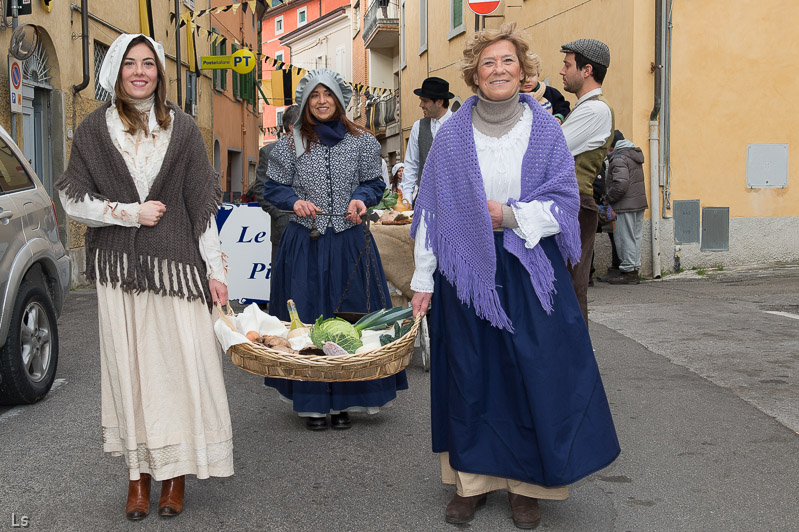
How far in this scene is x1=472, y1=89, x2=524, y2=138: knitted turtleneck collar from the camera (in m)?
3.80

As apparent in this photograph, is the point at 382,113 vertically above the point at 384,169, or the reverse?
the point at 382,113

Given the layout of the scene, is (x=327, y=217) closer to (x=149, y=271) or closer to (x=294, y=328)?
(x=294, y=328)

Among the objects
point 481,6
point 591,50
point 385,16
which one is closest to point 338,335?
point 591,50

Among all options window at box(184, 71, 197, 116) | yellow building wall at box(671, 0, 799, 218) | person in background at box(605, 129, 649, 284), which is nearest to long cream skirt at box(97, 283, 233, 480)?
person in background at box(605, 129, 649, 284)

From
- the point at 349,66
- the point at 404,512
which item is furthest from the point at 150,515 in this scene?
the point at 349,66

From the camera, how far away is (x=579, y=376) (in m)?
3.71

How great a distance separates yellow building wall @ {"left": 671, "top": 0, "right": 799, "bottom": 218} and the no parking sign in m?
8.70

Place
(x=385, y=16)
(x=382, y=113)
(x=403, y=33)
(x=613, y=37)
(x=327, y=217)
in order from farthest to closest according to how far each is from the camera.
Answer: (x=382, y=113)
(x=385, y=16)
(x=403, y=33)
(x=613, y=37)
(x=327, y=217)

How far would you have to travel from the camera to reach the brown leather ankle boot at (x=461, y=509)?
3815 mm

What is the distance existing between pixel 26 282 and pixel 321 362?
9.44 feet

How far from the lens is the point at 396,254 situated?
735 centimetres

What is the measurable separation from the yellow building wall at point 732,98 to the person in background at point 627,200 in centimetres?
127

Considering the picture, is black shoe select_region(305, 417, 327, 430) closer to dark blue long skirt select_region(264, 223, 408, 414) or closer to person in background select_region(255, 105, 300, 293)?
dark blue long skirt select_region(264, 223, 408, 414)

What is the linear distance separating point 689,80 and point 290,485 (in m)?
10.7
